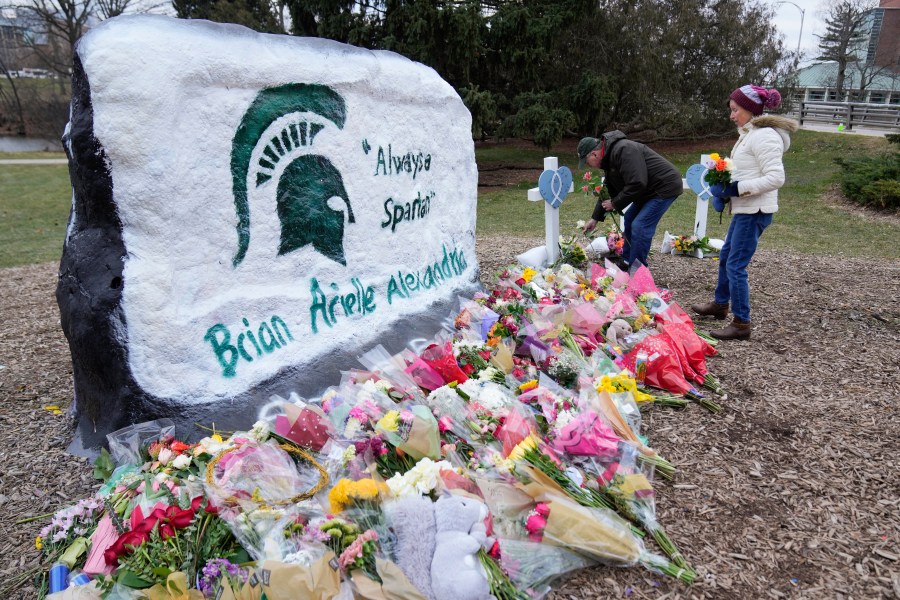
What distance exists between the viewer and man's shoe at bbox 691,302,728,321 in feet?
15.9

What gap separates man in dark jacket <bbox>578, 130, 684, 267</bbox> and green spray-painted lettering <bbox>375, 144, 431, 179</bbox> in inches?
61.8

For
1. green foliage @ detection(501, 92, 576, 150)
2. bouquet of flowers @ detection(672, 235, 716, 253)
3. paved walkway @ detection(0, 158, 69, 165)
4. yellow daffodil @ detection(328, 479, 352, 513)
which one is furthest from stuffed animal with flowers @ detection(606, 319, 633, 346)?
paved walkway @ detection(0, 158, 69, 165)

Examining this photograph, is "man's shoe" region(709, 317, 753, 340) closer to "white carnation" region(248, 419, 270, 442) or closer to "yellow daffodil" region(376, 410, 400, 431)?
"yellow daffodil" region(376, 410, 400, 431)

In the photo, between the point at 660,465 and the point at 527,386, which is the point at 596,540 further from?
the point at 527,386

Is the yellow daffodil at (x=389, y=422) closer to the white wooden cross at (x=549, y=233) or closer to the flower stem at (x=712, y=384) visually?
the flower stem at (x=712, y=384)

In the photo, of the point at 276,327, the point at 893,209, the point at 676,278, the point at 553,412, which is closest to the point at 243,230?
the point at 276,327

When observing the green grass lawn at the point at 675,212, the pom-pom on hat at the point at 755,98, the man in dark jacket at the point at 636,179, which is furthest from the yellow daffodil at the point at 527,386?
the green grass lawn at the point at 675,212

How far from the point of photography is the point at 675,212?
10.9 meters

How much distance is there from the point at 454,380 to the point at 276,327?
1.00m

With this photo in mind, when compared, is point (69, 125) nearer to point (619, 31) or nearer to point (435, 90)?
point (435, 90)

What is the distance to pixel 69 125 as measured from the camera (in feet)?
9.04

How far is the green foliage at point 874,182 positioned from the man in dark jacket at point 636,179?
7.25 metres

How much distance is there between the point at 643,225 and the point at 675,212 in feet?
19.9

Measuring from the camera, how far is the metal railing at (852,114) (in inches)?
829
